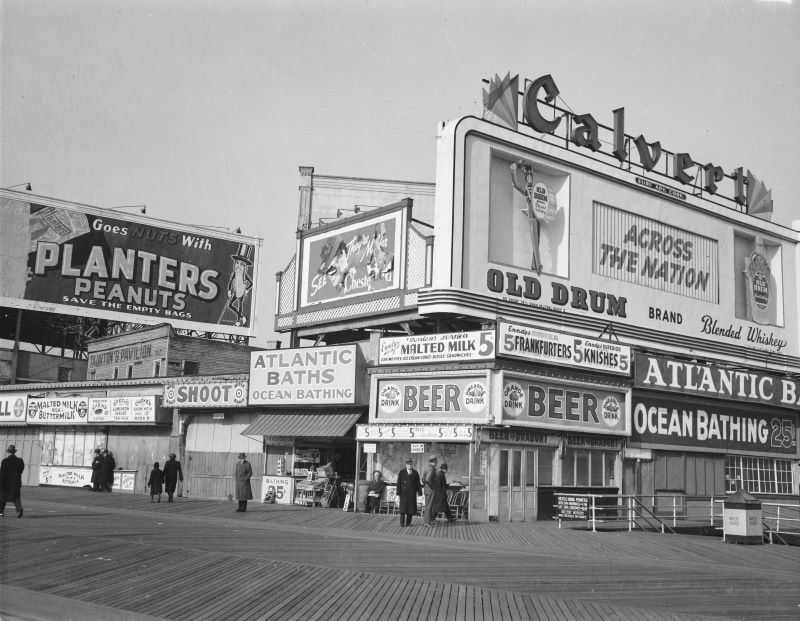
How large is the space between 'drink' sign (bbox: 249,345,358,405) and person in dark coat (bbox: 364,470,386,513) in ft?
9.56

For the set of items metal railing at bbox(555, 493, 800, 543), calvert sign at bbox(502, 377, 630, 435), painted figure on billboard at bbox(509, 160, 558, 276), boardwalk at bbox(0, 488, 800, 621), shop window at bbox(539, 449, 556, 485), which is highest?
painted figure on billboard at bbox(509, 160, 558, 276)

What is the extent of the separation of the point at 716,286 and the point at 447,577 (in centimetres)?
3007

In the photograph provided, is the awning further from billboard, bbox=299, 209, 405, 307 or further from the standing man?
the standing man

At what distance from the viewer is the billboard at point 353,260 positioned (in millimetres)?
33594

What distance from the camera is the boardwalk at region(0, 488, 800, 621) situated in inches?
456

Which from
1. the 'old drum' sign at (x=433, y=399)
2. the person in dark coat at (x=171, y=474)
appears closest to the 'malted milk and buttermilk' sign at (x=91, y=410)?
the person in dark coat at (x=171, y=474)

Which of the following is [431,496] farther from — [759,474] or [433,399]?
[759,474]

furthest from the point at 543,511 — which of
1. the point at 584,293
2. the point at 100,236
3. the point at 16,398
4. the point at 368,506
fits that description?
the point at 100,236

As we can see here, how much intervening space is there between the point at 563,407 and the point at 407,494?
675 centimetres

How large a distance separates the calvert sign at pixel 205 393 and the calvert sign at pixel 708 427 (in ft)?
44.8

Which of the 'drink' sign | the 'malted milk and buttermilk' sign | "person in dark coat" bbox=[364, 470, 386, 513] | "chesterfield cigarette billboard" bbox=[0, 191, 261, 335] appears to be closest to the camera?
"person in dark coat" bbox=[364, 470, 386, 513]

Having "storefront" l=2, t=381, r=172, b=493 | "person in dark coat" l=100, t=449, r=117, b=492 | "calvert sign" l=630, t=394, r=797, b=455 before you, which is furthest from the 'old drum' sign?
"person in dark coat" l=100, t=449, r=117, b=492

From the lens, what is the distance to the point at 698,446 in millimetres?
34312

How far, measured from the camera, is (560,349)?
93.5 ft
